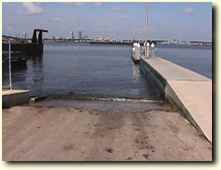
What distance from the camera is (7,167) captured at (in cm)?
414

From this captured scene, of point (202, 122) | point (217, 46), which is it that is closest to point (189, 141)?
point (202, 122)

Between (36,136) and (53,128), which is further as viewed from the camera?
(53,128)

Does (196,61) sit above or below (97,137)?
above

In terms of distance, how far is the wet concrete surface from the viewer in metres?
5.10

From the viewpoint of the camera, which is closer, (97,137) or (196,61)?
(97,137)

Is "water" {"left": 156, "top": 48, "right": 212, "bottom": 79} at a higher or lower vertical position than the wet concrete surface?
higher

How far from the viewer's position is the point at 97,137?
20.2 ft

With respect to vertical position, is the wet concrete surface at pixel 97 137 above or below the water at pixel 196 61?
below

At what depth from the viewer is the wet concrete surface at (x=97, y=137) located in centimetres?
510

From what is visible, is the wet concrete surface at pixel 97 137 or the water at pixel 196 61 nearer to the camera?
the wet concrete surface at pixel 97 137

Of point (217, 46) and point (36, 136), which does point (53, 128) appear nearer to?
point (36, 136)

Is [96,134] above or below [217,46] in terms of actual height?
below

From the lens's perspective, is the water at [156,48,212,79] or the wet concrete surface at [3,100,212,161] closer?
the wet concrete surface at [3,100,212,161]

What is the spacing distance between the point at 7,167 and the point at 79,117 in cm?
362
